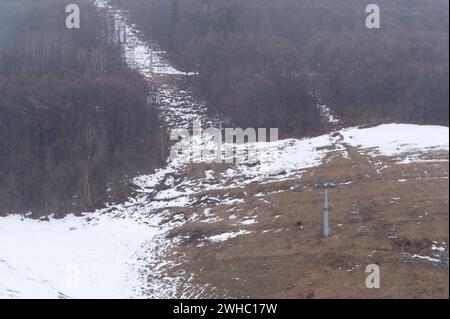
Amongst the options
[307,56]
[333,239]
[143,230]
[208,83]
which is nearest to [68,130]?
[143,230]

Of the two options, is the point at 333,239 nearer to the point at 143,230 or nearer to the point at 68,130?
the point at 143,230

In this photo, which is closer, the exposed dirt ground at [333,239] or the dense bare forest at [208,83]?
the exposed dirt ground at [333,239]

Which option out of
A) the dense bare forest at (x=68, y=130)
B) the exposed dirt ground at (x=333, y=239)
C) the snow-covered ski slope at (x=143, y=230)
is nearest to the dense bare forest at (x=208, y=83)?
the dense bare forest at (x=68, y=130)

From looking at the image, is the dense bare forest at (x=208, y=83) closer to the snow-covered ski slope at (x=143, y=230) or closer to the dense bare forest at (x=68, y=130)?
the dense bare forest at (x=68, y=130)

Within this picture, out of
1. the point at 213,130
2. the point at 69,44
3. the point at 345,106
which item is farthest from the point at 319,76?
the point at 69,44

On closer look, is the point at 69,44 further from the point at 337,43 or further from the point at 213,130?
the point at 337,43
